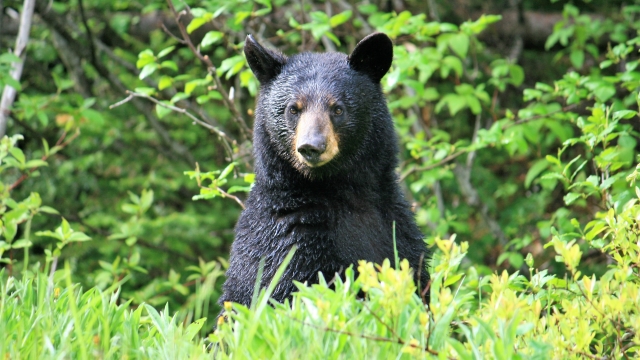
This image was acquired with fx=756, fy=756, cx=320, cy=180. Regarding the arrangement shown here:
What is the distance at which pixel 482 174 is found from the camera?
7910mm

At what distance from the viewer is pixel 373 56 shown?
168 inches

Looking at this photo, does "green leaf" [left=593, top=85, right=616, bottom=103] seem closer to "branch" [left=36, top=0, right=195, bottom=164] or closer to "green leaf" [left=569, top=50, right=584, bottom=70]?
"green leaf" [left=569, top=50, right=584, bottom=70]

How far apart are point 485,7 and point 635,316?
560 centimetres

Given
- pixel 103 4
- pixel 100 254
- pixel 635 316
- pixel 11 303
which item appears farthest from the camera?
pixel 100 254

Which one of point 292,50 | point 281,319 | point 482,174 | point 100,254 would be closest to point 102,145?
point 100,254

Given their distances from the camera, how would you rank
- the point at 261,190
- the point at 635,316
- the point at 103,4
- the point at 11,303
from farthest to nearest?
1. the point at 103,4
2. the point at 261,190
3. the point at 11,303
4. the point at 635,316

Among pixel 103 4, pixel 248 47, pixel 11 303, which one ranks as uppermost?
pixel 103 4

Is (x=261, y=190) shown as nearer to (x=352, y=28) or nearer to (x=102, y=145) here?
(x=352, y=28)

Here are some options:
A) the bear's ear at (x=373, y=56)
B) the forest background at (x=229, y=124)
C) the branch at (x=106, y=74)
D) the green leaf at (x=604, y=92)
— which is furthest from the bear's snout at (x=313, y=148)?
the branch at (x=106, y=74)

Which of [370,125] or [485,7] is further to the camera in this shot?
[485,7]

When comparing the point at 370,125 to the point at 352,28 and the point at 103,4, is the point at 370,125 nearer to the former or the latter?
the point at 352,28

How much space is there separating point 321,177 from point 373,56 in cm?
78

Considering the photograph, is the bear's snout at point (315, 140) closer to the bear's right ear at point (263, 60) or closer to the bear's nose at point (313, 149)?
the bear's nose at point (313, 149)

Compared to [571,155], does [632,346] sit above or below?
above
